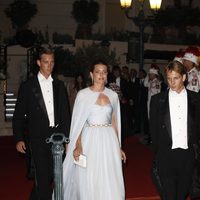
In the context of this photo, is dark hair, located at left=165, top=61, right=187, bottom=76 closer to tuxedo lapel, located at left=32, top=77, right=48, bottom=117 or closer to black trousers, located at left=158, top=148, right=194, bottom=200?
black trousers, located at left=158, top=148, right=194, bottom=200

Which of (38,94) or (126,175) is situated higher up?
(38,94)

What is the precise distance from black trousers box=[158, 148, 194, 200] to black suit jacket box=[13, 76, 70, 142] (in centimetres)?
120

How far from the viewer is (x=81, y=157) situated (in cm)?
573

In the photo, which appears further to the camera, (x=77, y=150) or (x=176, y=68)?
(x=77, y=150)

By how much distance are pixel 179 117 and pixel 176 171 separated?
0.56m

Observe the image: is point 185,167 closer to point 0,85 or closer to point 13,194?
point 13,194

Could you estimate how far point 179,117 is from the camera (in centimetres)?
519

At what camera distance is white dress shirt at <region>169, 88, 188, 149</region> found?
516 cm

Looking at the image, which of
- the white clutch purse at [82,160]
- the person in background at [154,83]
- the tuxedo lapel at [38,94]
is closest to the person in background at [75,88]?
the person in background at [154,83]

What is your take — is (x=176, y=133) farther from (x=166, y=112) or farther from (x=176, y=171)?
(x=176, y=171)

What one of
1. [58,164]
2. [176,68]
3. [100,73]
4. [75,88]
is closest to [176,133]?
[176,68]

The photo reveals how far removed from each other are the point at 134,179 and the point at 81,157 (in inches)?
106

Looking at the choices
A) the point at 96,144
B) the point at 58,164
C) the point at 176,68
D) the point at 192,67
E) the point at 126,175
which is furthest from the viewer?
the point at 126,175

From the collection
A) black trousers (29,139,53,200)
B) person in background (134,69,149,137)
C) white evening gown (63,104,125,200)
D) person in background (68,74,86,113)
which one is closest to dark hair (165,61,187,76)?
white evening gown (63,104,125,200)
